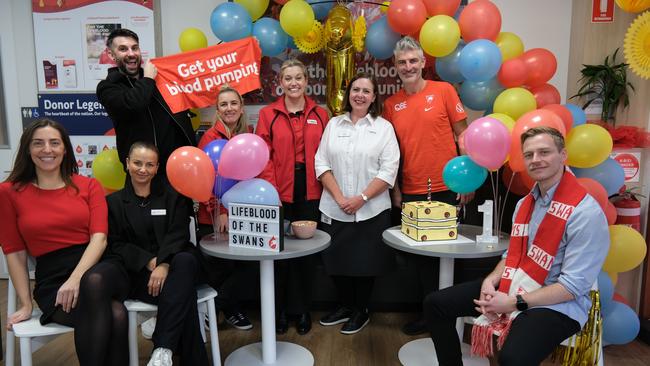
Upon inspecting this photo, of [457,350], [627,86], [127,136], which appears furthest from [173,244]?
[627,86]

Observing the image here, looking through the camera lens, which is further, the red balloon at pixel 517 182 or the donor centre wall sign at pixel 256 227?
the red balloon at pixel 517 182

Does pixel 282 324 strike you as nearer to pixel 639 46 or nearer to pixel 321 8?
pixel 321 8

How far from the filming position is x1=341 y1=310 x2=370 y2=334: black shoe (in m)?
2.70

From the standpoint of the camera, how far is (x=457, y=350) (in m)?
1.91

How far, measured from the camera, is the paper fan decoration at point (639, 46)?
2443 mm

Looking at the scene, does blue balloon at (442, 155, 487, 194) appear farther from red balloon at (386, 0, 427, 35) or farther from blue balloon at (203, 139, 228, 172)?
blue balloon at (203, 139, 228, 172)

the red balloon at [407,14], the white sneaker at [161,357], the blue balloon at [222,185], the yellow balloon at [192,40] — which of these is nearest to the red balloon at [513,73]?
the red balloon at [407,14]

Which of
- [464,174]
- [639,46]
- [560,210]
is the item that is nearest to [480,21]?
[639,46]

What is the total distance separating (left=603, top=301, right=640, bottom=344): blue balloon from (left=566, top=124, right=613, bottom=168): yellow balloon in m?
0.80

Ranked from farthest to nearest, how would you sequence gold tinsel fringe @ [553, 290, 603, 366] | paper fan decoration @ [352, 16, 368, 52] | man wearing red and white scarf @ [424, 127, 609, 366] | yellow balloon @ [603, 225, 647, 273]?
paper fan decoration @ [352, 16, 368, 52] → yellow balloon @ [603, 225, 647, 273] → gold tinsel fringe @ [553, 290, 603, 366] → man wearing red and white scarf @ [424, 127, 609, 366]

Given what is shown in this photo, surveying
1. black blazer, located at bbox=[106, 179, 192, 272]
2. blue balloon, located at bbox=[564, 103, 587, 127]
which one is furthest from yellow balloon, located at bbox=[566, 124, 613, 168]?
black blazer, located at bbox=[106, 179, 192, 272]

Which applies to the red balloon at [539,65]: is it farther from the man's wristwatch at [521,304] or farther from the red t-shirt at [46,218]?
the red t-shirt at [46,218]

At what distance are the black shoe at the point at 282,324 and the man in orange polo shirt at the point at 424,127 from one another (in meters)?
1.02

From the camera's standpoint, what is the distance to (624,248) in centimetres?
230
